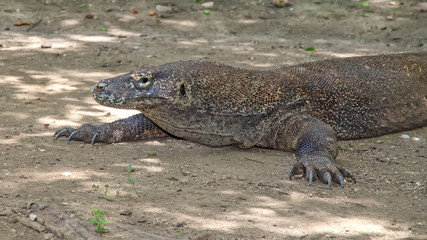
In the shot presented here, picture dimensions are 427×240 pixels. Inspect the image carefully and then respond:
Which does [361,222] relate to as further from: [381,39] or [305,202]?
[381,39]

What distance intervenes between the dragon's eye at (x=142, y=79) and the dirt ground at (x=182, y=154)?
0.67 meters

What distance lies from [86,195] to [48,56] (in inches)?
182

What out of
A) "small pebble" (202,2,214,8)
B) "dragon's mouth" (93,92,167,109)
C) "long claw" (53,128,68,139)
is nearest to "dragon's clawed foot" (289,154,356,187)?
"dragon's mouth" (93,92,167,109)

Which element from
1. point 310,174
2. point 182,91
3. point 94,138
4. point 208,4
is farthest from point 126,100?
point 208,4

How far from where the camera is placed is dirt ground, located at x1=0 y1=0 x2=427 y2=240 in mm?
3682

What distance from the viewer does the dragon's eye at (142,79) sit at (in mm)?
4902

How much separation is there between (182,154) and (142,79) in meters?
0.82

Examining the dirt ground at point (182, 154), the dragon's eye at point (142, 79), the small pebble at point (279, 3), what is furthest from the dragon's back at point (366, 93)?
the small pebble at point (279, 3)

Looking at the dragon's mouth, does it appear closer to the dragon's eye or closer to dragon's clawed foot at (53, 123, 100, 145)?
the dragon's eye

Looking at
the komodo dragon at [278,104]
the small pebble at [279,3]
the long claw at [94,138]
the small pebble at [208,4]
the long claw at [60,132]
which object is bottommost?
the long claw at [94,138]

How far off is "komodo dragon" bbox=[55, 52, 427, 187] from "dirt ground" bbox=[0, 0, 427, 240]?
0.53ft

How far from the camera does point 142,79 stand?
4.92m

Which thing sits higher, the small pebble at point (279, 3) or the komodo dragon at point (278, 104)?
the small pebble at point (279, 3)

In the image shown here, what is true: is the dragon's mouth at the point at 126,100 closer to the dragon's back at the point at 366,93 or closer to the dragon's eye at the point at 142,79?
the dragon's eye at the point at 142,79
